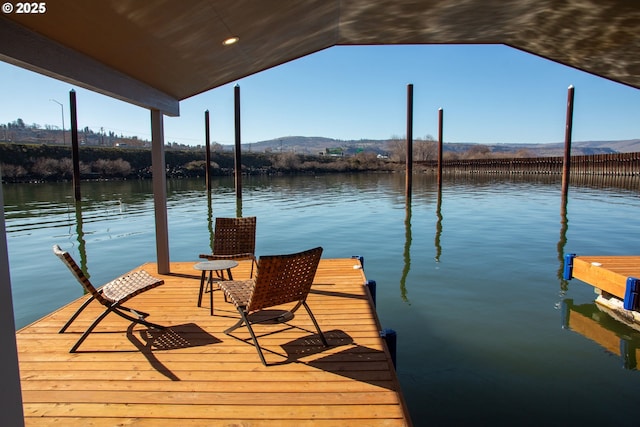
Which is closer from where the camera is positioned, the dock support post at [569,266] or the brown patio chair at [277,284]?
the brown patio chair at [277,284]

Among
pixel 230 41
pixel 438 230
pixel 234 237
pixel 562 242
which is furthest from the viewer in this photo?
pixel 438 230

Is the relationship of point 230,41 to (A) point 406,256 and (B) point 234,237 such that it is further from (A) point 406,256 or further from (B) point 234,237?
(A) point 406,256

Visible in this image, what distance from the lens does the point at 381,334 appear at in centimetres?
348

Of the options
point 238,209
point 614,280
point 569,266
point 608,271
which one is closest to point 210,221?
point 238,209

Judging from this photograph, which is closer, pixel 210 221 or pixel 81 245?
pixel 81 245

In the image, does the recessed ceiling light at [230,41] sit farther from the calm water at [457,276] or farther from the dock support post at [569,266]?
the dock support post at [569,266]

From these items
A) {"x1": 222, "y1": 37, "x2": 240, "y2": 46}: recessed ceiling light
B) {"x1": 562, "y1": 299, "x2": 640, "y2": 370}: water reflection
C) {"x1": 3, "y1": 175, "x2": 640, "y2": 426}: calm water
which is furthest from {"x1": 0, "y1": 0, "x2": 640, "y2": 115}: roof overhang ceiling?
{"x1": 3, "y1": 175, "x2": 640, "y2": 426}: calm water

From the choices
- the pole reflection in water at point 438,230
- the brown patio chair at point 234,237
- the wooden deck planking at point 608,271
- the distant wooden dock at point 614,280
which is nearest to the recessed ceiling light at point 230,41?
the brown patio chair at point 234,237

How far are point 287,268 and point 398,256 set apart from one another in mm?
6479

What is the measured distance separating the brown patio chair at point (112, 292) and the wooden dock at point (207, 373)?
0.13 meters

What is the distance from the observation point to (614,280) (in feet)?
18.1

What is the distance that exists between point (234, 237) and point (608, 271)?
5.11 m

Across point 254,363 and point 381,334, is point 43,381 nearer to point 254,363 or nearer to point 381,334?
point 254,363

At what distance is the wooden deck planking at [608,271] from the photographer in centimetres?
545
